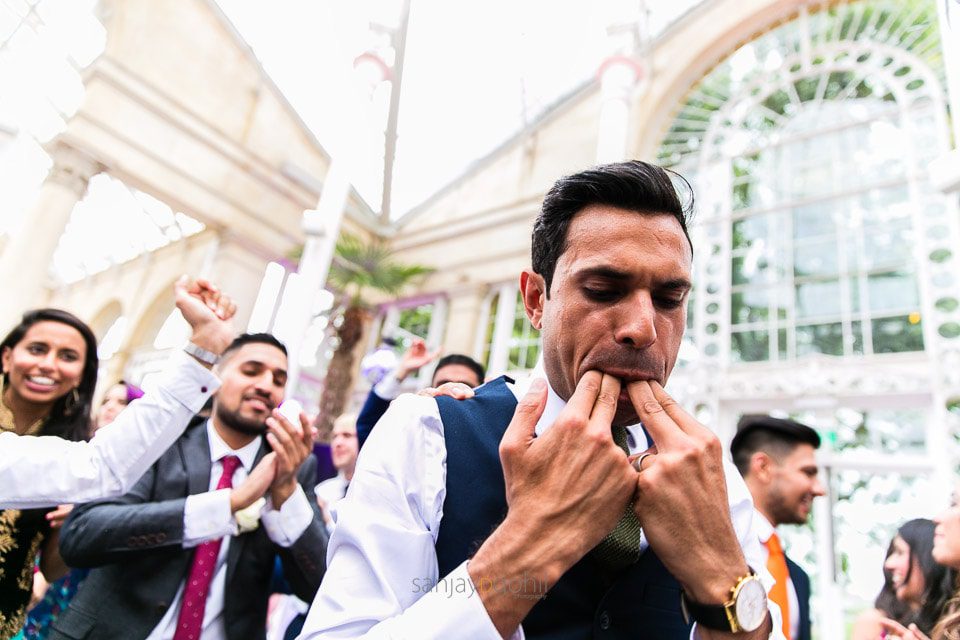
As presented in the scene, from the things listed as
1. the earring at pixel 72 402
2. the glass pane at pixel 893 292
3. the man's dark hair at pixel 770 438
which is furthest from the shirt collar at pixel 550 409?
the glass pane at pixel 893 292

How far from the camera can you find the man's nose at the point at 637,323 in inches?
40.0

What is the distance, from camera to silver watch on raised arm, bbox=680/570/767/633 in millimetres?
823

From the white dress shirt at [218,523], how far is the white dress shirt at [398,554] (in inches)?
42.0

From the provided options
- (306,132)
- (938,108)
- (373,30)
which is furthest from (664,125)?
(306,132)

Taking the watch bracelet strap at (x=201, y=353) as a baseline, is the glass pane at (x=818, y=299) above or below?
above

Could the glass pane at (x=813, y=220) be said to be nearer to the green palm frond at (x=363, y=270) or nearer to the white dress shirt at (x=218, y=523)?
the green palm frond at (x=363, y=270)

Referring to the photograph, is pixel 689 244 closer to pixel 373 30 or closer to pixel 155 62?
pixel 373 30

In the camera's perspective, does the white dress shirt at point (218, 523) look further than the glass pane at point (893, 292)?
No

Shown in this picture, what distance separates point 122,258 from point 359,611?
17.7 metres

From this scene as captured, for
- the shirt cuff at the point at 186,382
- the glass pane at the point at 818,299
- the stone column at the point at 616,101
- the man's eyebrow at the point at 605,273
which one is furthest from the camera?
the glass pane at the point at 818,299

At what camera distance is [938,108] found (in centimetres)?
696

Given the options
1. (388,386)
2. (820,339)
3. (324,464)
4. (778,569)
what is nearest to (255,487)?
(388,386)

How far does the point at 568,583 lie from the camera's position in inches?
39.1

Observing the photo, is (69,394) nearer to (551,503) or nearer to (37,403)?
(37,403)
